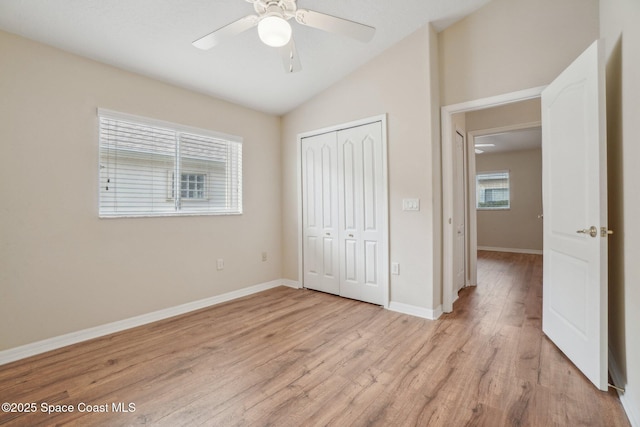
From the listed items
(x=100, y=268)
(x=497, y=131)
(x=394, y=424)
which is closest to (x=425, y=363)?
(x=394, y=424)

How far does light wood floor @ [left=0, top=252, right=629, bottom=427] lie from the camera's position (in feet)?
5.25

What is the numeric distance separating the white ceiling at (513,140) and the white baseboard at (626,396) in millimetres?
4230

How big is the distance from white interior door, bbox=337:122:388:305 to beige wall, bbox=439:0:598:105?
96 cm

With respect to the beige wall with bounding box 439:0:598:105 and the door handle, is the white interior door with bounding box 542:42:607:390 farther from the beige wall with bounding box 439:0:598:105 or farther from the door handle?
the beige wall with bounding box 439:0:598:105

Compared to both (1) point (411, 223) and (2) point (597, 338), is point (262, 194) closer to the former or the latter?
(1) point (411, 223)

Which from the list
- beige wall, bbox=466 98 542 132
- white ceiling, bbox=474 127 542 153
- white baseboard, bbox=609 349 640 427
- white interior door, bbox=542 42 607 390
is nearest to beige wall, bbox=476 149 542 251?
white ceiling, bbox=474 127 542 153

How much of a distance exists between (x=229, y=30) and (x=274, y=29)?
0.44m

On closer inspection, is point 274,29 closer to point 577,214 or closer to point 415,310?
point 577,214

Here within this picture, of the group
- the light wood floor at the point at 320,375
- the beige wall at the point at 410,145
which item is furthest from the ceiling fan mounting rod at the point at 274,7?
the light wood floor at the point at 320,375

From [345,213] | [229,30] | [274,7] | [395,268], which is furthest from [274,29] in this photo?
[395,268]

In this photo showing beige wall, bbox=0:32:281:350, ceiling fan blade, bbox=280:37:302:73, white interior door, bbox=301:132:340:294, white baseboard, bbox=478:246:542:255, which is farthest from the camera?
white baseboard, bbox=478:246:542:255

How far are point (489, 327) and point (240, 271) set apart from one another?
286 centimetres

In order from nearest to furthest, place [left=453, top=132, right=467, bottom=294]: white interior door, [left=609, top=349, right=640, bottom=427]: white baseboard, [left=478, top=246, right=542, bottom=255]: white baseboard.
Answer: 1. [left=609, top=349, right=640, bottom=427]: white baseboard
2. [left=453, top=132, right=467, bottom=294]: white interior door
3. [left=478, top=246, right=542, bottom=255]: white baseboard

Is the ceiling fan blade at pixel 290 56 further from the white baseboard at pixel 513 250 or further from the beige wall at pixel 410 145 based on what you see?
the white baseboard at pixel 513 250
